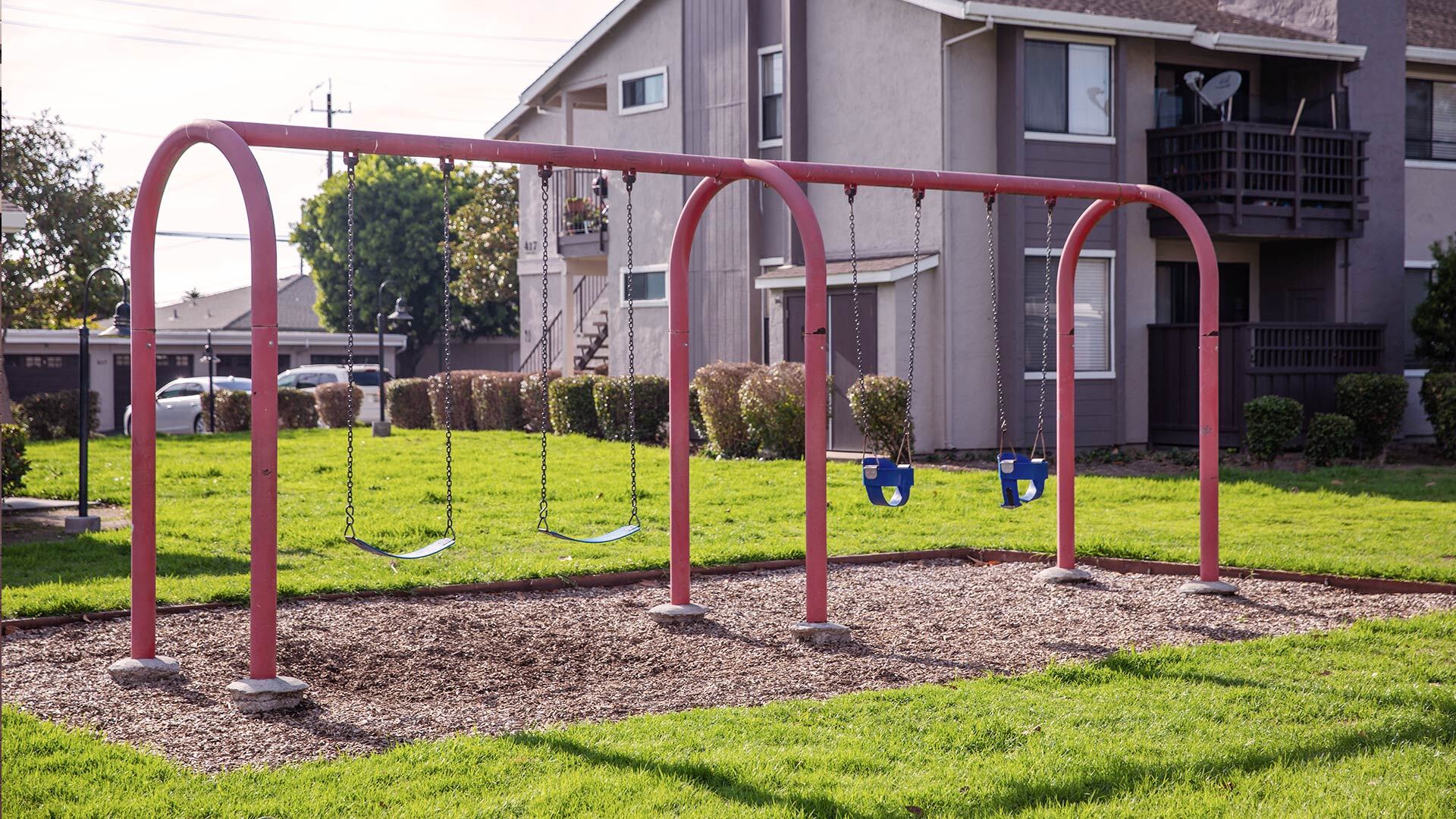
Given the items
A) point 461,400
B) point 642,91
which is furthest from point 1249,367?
point 461,400

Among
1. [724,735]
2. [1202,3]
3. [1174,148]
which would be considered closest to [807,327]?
[724,735]

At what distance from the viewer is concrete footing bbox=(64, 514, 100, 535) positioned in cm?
1260

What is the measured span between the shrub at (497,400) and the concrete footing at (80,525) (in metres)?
13.8

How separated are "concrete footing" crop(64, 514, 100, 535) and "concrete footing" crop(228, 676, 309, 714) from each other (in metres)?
7.03

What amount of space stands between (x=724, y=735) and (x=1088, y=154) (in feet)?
52.8

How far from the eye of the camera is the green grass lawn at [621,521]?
10359 mm

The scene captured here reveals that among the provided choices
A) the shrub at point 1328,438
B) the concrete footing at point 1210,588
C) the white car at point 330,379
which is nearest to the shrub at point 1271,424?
the shrub at point 1328,438

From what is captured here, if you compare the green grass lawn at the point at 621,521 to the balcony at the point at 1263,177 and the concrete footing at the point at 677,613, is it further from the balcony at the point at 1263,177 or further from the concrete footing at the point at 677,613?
the balcony at the point at 1263,177

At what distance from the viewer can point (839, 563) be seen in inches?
440

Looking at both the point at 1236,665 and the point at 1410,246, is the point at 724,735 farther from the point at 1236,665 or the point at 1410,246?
the point at 1410,246

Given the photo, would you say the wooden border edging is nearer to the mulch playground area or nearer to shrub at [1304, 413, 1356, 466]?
the mulch playground area

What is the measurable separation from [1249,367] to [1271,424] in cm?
131

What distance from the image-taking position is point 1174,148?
66.3 feet

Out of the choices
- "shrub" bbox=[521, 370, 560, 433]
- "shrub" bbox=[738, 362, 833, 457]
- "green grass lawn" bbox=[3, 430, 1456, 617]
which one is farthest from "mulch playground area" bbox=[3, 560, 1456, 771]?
"shrub" bbox=[521, 370, 560, 433]
